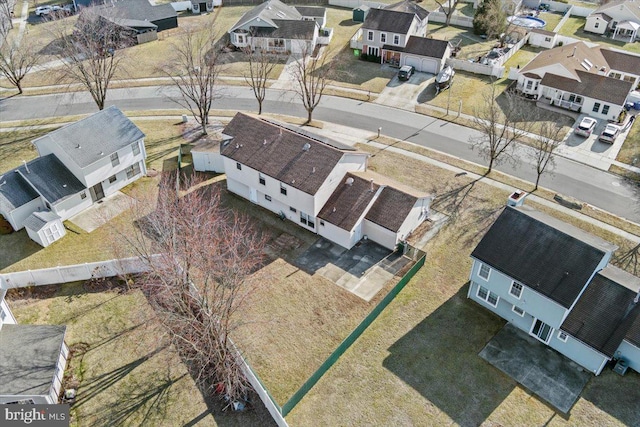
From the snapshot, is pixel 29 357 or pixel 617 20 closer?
pixel 29 357

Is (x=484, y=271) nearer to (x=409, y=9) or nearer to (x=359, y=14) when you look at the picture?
(x=409, y=9)

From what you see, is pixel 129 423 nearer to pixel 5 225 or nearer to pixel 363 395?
pixel 363 395

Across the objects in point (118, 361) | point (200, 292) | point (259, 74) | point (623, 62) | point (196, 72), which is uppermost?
point (623, 62)

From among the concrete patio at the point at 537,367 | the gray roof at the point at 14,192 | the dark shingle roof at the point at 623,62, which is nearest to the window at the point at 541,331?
the concrete patio at the point at 537,367

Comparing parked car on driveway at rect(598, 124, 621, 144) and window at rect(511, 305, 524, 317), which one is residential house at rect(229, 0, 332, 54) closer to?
parked car on driveway at rect(598, 124, 621, 144)

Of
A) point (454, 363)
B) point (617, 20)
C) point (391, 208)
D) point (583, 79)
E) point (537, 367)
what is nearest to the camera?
point (537, 367)

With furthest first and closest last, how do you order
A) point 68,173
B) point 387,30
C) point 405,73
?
1. point 387,30
2. point 405,73
3. point 68,173

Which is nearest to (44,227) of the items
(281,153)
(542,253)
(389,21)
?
(281,153)

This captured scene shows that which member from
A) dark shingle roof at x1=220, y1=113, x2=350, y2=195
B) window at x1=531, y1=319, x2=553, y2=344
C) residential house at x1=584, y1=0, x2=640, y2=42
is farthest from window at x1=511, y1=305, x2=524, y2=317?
residential house at x1=584, y1=0, x2=640, y2=42
